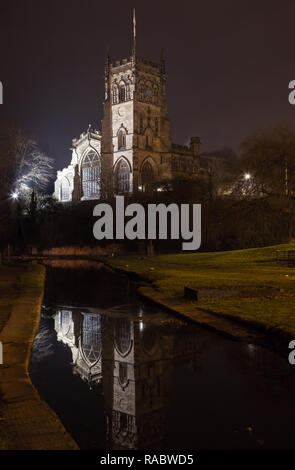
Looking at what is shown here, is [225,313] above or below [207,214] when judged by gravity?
below

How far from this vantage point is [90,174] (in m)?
82.4

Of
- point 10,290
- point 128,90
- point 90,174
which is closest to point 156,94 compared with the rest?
point 128,90

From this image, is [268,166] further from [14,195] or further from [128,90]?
[128,90]

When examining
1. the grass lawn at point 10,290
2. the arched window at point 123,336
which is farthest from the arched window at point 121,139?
the arched window at point 123,336

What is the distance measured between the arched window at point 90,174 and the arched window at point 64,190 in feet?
14.2

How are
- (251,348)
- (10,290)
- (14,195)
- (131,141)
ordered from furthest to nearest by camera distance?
(131,141) → (14,195) → (10,290) → (251,348)

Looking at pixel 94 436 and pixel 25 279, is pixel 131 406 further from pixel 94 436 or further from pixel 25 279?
pixel 25 279

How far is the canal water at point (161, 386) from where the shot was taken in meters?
5.42

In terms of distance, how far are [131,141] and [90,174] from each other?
9.22 metres

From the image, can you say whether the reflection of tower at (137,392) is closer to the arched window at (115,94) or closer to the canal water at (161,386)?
the canal water at (161,386)

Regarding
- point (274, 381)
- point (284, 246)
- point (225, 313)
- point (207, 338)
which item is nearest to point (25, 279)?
point (225, 313)

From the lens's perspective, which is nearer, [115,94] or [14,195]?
[14,195]
